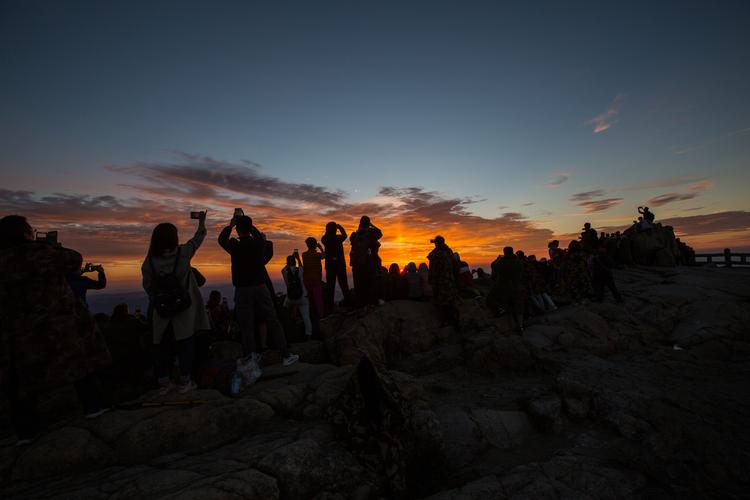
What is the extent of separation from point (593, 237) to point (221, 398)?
18709mm

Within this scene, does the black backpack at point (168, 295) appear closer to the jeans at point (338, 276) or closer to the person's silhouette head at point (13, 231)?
the person's silhouette head at point (13, 231)

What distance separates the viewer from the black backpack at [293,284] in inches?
348

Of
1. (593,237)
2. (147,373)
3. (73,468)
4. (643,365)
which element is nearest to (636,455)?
(643,365)

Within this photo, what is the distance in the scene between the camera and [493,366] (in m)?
8.80

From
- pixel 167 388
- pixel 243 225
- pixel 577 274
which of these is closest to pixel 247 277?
pixel 243 225

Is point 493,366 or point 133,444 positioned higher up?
point 133,444

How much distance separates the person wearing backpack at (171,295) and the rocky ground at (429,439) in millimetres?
674

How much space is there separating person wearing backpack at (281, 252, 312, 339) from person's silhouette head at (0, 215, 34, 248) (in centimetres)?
530

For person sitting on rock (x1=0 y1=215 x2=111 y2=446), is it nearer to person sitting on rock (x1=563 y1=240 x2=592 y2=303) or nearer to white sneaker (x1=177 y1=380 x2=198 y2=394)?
white sneaker (x1=177 y1=380 x2=198 y2=394)

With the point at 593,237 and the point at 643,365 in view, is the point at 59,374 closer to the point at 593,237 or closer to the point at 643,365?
the point at 643,365

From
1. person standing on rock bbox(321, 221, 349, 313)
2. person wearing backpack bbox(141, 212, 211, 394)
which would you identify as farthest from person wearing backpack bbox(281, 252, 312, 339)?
person wearing backpack bbox(141, 212, 211, 394)

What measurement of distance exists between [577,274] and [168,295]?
557 inches

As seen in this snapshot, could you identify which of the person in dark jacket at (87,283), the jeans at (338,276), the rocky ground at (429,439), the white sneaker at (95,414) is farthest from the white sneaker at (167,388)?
the jeans at (338,276)

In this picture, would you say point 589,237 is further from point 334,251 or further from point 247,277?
point 247,277
